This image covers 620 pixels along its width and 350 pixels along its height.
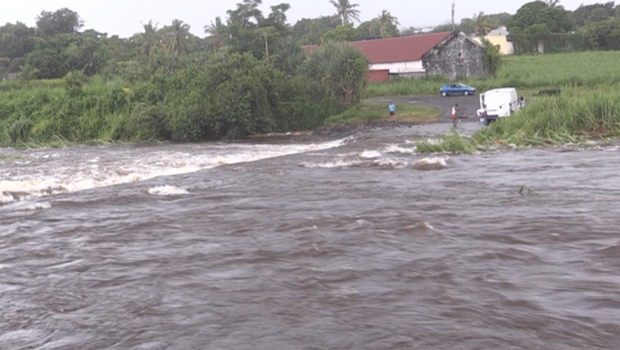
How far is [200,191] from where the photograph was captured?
16328 mm

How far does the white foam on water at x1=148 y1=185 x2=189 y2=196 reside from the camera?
52.5 feet

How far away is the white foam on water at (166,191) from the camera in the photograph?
16.0 metres

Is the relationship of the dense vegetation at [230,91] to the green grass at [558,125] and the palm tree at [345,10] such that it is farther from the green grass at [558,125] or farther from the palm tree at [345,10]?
the palm tree at [345,10]

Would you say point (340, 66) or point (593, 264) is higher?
point (340, 66)

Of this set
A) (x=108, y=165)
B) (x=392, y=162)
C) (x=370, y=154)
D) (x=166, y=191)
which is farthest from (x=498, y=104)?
(x=166, y=191)

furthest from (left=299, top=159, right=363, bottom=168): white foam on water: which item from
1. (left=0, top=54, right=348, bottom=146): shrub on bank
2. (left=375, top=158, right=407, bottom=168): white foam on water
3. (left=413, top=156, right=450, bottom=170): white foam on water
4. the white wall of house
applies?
the white wall of house

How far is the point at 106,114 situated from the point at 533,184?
33.1 meters

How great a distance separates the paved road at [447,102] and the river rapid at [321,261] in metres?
20.9

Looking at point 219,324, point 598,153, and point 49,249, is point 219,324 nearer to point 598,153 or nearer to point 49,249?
point 49,249

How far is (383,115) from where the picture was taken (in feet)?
130

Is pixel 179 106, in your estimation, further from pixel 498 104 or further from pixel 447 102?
pixel 447 102

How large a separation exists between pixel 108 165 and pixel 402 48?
4381 centimetres

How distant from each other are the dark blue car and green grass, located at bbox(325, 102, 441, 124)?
8779mm

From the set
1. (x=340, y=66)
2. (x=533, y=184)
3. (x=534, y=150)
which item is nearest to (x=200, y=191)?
(x=533, y=184)
